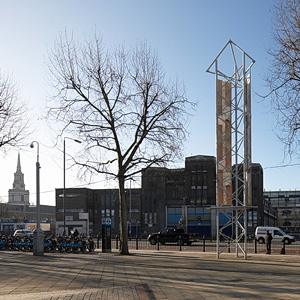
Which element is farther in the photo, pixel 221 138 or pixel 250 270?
pixel 221 138

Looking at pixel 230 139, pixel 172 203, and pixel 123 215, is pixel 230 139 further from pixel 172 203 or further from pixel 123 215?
pixel 172 203

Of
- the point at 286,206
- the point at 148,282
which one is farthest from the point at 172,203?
the point at 286,206

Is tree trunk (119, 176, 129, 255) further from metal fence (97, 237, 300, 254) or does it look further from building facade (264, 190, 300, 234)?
building facade (264, 190, 300, 234)

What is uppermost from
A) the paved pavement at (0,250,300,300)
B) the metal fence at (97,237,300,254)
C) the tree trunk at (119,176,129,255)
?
the tree trunk at (119,176,129,255)

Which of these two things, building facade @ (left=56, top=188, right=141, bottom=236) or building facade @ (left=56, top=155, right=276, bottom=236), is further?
building facade @ (left=56, top=188, right=141, bottom=236)

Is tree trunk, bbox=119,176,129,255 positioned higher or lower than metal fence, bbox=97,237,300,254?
higher

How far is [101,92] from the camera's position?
2598 cm

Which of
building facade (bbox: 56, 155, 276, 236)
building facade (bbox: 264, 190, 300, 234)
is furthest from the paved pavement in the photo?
building facade (bbox: 264, 190, 300, 234)

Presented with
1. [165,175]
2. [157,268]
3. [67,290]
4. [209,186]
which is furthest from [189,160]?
[67,290]

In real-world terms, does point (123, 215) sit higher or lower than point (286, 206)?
higher

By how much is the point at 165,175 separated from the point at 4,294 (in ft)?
54.2

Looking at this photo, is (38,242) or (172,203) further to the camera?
(172,203)

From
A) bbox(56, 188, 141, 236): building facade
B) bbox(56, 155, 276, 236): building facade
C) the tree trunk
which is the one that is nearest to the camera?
the tree trunk

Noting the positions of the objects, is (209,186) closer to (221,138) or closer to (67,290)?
(221,138)
